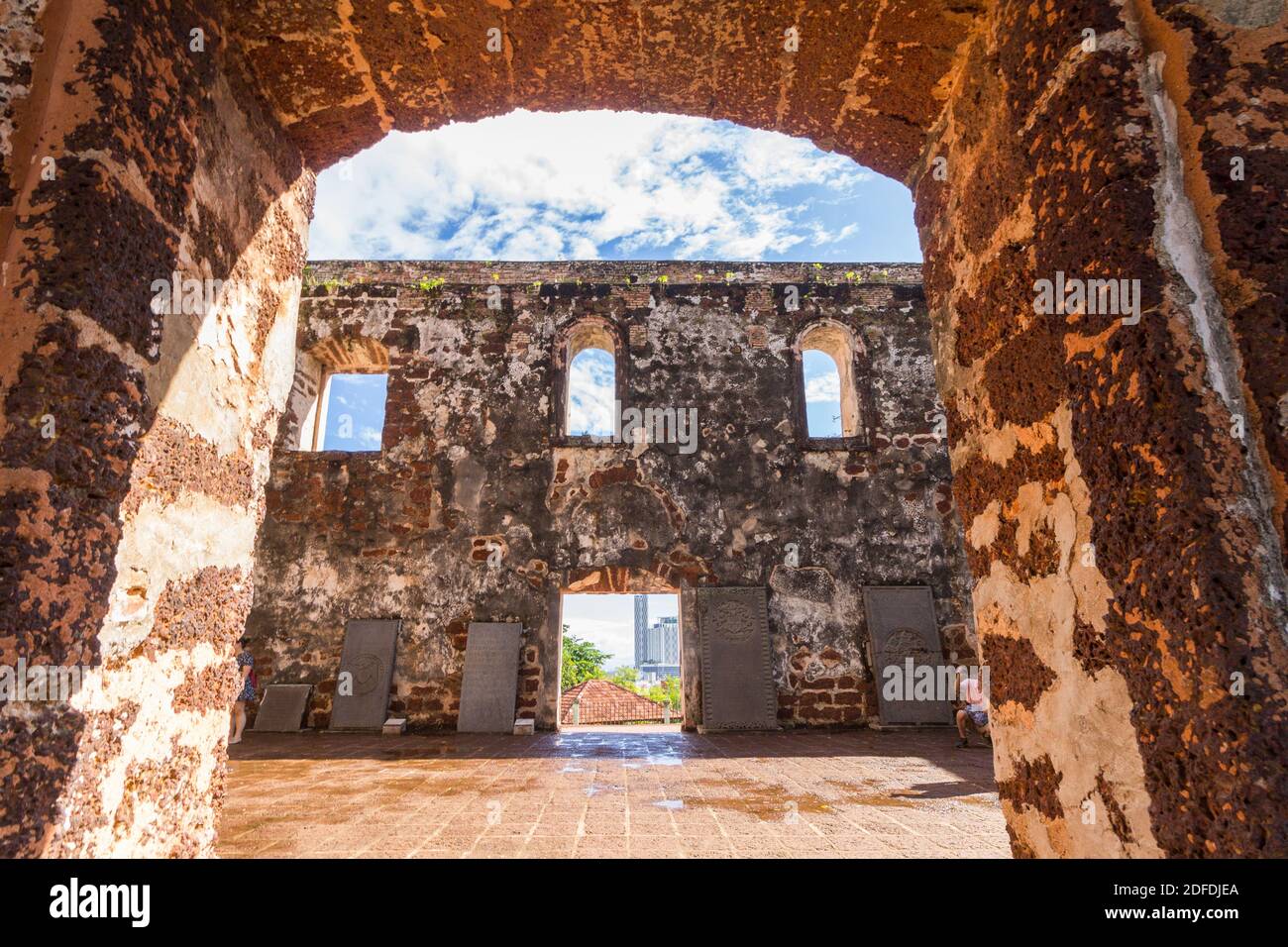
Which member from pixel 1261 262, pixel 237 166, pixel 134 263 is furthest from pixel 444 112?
pixel 1261 262

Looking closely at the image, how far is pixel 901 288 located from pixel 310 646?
870 cm

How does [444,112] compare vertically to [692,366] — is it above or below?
below

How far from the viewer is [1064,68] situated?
1.35 metres

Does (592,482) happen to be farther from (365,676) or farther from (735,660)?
(365,676)

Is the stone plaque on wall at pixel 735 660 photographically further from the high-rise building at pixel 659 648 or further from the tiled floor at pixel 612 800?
the high-rise building at pixel 659 648

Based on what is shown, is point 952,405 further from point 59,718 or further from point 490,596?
point 490,596

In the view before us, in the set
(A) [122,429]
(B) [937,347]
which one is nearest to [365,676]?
(A) [122,429]

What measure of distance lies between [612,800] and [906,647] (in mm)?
5073

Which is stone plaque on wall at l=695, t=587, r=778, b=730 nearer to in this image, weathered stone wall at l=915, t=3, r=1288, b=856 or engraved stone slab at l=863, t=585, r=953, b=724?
engraved stone slab at l=863, t=585, r=953, b=724

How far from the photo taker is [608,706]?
14406mm

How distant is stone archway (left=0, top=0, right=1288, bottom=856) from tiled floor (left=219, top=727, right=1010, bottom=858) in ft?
4.67

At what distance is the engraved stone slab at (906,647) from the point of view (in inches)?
293

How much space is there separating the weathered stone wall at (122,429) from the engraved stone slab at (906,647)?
7.12 m

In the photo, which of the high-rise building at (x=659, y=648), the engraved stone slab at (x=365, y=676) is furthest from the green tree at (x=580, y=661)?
the high-rise building at (x=659, y=648)
